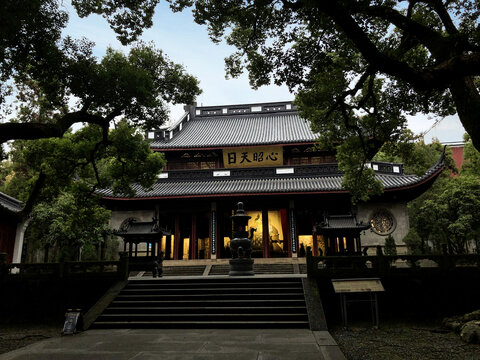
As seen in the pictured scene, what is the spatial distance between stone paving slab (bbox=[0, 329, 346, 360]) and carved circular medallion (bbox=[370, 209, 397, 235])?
12.7 metres

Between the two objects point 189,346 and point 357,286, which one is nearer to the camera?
point 189,346

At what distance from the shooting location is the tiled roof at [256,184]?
18.1m

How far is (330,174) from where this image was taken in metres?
20.6

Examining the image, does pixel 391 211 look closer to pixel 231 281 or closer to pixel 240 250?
pixel 240 250

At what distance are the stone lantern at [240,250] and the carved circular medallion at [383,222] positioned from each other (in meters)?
9.06

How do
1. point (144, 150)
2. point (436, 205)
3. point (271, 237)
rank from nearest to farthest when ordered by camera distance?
point (144, 150), point (436, 205), point (271, 237)

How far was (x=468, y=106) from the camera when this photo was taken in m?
6.14

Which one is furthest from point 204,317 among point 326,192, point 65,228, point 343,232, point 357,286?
point 326,192

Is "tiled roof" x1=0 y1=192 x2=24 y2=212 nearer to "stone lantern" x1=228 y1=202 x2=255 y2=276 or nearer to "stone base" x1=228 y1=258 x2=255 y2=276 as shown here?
"stone lantern" x1=228 y1=202 x2=255 y2=276

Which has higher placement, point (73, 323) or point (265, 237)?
point (265, 237)

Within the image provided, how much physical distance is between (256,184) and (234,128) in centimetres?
861

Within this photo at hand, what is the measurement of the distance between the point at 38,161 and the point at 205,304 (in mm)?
7988

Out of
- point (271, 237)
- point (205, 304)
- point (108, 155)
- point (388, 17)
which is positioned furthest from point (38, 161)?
point (271, 237)

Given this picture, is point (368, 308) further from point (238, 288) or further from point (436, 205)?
point (436, 205)
